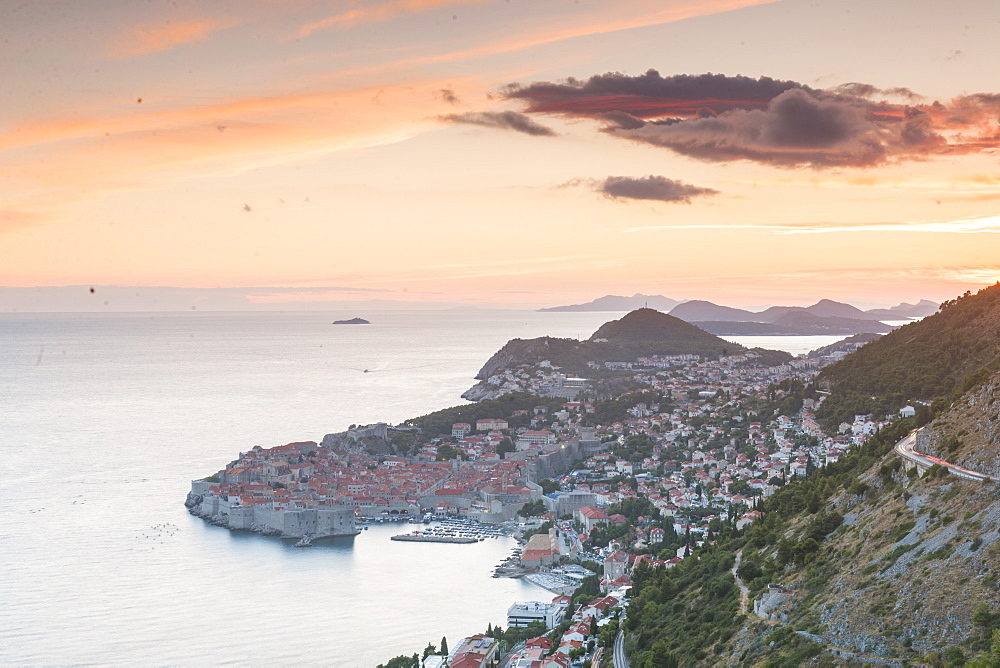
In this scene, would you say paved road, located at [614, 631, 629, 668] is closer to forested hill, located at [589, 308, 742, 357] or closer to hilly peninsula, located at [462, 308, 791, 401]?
hilly peninsula, located at [462, 308, 791, 401]

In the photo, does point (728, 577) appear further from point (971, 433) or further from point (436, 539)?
point (436, 539)

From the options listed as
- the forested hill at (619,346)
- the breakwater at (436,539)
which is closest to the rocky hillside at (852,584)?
the breakwater at (436,539)

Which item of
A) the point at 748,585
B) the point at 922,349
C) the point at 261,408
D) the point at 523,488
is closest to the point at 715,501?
the point at 523,488

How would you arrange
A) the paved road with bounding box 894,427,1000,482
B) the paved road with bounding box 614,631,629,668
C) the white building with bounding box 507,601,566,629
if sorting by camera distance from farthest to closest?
the white building with bounding box 507,601,566,629 < the paved road with bounding box 614,631,629,668 < the paved road with bounding box 894,427,1000,482

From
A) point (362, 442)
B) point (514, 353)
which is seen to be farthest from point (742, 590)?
point (514, 353)

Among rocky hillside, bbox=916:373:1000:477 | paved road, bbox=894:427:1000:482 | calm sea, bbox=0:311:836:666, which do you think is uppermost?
rocky hillside, bbox=916:373:1000:477

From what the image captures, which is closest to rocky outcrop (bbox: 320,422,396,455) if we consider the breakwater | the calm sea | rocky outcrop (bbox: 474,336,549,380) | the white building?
the calm sea
